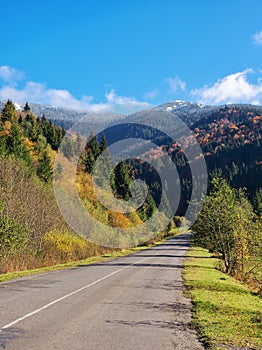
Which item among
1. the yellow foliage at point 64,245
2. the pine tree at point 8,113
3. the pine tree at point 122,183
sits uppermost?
the pine tree at point 8,113

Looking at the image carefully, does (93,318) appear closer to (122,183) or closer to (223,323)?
(223,323)

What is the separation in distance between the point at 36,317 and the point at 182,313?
4.20m

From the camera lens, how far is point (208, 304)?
12336 millimetres

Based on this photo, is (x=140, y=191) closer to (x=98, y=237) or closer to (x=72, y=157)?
(x=72, y=157)

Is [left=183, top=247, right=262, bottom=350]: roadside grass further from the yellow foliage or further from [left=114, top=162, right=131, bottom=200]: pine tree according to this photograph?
[left=114, top=162, right=131, bottom=200]: pine tree

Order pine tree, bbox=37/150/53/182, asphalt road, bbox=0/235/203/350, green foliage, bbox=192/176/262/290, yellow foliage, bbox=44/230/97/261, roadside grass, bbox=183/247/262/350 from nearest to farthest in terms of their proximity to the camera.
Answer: asphalt road, bbox=0/235/203/350 → roadside grass, bbox=183/247/262/350 → green foliage, bbox=192/176/262/290 → yellow foliage, bbox=44/230/97/261 → pine tree, bbox=37/150/53/182

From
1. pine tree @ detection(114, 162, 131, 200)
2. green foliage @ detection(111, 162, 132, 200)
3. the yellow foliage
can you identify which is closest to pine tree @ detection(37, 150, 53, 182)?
green foliage @ detection(111, 162, 132, 200)

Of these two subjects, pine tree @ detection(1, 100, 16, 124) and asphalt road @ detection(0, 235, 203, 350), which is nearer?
asphalt road @ detection(0, 235, 203, 350)

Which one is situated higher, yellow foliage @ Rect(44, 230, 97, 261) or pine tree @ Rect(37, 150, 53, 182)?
pine tree @ Rect(37, 150, 53, 182)

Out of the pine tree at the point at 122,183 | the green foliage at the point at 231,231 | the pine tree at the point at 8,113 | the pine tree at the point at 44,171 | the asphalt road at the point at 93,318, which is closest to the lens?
the asphalt road at the point at 93,318

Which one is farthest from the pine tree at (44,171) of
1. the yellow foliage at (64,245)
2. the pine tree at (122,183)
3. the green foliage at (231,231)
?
the green foliage at (231,231)

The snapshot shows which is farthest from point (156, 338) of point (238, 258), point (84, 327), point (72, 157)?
point (72, 157)

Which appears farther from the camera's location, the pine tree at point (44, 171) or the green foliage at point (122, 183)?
the green foliage at point (122, 183)

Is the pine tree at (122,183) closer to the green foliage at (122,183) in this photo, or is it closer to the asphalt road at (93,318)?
the green foliage at (122,183)
